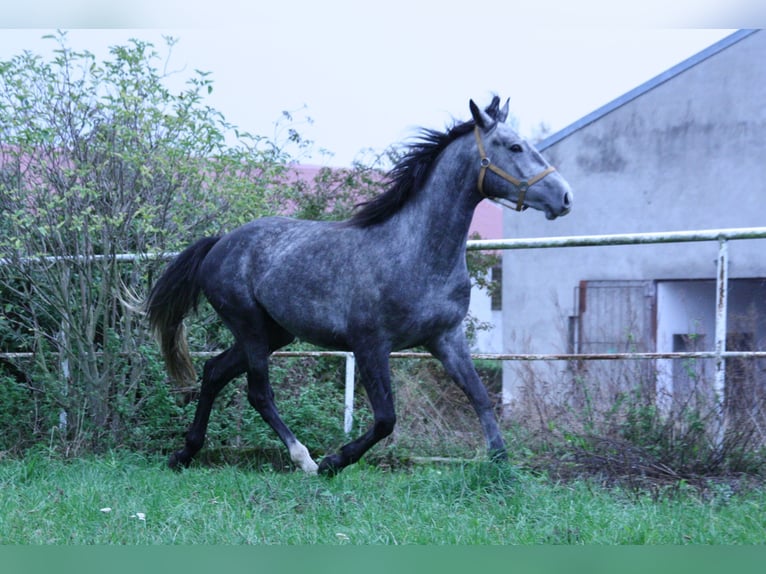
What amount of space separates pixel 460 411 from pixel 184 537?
12.2ft

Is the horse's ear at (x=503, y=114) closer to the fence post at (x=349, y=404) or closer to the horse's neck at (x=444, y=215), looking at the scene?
the horse's neck at (x=444, y=215)

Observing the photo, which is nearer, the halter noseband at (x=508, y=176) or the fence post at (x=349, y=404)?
the halter noseband at (x=508, y=176)

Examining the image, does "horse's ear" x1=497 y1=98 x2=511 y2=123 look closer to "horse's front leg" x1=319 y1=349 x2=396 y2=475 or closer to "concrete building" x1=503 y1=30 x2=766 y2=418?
"horse's front leg" x1=319 y1=349 x2=396 y2=475

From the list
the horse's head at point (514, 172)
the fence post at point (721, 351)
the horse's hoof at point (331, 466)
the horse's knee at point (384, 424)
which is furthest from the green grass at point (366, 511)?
the horse's head at point (514, 172)

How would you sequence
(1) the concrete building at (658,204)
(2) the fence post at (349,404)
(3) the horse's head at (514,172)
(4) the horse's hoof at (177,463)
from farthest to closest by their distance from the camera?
(1) the concrete building at (658,204), (2) the fence post at (349,404), (4) the horse's hoof at (177,463), (3) the horse's head at (514,172)

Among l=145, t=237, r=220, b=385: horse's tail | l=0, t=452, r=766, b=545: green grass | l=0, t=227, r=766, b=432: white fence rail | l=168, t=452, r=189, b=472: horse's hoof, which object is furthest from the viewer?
l=145, t=237, r=220, b=385: horse's tail

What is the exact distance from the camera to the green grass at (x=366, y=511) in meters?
3.88

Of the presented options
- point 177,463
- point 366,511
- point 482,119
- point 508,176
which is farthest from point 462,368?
point 177,463

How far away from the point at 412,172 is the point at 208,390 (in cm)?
218

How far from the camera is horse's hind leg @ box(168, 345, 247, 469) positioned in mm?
6352

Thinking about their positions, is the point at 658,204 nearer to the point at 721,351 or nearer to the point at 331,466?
the point at 721,351

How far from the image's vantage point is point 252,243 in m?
6.20

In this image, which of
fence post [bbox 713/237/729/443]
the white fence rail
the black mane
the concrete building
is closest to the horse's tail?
the white fence rail

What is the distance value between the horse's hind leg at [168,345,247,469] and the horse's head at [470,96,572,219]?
2.17 m
